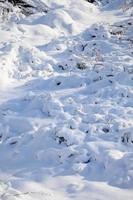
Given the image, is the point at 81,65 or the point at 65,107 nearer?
the point at 65,107

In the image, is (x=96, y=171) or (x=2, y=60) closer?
(x=96, y=171)

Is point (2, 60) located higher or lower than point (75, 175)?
higher

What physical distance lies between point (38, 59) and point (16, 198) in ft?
17.9

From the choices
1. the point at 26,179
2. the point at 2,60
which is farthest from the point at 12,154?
the point at 2,60

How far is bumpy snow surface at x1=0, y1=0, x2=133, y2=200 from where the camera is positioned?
664cm

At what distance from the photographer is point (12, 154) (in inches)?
293

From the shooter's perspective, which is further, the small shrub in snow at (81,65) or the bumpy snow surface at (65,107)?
the small shrub in snow at (81,65)

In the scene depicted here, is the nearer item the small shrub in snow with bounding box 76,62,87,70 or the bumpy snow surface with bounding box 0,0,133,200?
the bumpy snow surface with bounding box 0,0,133,200

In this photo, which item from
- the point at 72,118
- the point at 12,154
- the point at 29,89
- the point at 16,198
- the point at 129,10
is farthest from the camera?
the point at 129,10

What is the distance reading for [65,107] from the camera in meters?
8.76

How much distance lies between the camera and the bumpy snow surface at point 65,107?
6637 mm

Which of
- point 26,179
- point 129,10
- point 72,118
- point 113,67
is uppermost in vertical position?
point 129,10

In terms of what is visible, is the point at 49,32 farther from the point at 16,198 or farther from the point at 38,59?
the point at 16,198

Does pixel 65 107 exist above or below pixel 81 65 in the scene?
below
